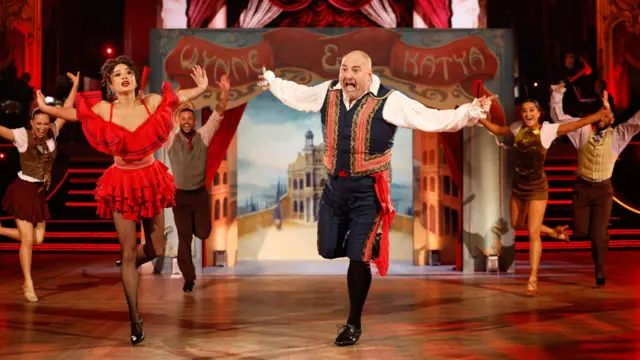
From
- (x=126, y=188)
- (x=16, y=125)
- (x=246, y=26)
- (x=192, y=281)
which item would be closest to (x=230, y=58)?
(x=246, y=26)

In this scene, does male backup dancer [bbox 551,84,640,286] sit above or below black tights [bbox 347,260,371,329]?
above

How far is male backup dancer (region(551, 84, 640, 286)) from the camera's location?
6.54 metres

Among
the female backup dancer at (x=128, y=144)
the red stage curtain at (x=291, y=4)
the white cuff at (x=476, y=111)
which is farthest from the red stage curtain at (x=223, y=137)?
the white cuff at (x=476, y=111)

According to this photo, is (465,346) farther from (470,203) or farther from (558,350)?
(470,203)

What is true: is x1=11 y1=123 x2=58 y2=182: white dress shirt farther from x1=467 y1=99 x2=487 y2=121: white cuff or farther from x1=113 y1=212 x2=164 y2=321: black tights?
x1=467 y1=99 x2=487 y2=121: white cuff

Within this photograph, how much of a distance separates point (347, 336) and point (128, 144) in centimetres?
157

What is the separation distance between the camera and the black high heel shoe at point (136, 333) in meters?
4.34

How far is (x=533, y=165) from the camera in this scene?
20.5 ft

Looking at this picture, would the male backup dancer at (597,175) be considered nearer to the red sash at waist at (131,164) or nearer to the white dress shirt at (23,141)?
the red sash at waist at (131,164)

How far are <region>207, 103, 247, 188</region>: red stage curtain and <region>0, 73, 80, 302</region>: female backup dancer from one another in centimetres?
180

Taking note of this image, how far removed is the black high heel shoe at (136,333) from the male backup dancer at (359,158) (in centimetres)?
107

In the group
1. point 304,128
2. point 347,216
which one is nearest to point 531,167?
point 347,216

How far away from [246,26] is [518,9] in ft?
19.7

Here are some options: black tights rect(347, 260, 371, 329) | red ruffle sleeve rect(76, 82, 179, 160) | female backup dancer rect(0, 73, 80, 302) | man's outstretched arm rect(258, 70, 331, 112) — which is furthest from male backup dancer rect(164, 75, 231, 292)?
black tights rect(347, 260, 371, 329)
